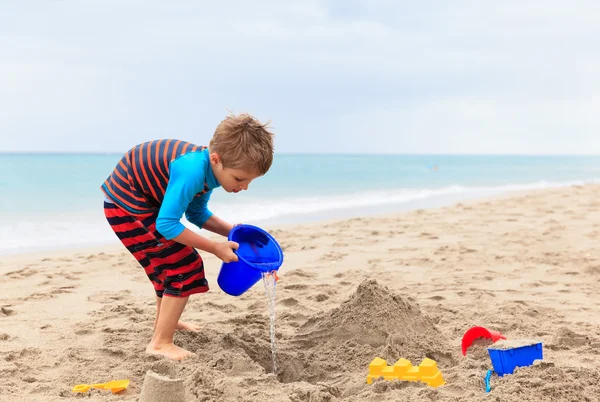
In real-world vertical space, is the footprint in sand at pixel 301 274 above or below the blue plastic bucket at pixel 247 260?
below

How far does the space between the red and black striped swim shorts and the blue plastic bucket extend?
0.16 m

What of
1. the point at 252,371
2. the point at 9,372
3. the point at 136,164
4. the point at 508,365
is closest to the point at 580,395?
the point at 508,365

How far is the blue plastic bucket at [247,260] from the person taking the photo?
275cm

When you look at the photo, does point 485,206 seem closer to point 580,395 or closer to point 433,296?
point 433,296

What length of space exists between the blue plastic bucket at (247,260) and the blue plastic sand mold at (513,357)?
1.05 meters

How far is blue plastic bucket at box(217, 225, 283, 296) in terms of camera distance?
9.02 feet

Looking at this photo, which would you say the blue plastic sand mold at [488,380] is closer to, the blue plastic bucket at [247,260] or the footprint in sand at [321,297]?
the blue plastic bucket at [247,260]

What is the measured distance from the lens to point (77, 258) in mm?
5305

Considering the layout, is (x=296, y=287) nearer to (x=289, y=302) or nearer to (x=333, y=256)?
(x=289, y=302)

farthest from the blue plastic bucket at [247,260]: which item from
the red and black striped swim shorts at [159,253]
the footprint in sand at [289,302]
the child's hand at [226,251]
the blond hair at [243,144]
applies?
the footprint in sand at [289,302]

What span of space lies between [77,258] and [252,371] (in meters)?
3.33

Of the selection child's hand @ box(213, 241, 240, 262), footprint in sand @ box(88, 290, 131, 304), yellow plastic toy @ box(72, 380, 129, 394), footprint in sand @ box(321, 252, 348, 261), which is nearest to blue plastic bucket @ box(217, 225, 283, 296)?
child's hand @ box(213, 241, 240, 262)

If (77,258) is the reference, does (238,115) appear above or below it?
above

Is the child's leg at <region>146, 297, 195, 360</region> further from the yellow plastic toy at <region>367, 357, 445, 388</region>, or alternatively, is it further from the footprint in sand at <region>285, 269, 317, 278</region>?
the footprint in sand at <region>285, 269, 317, 278</region>
